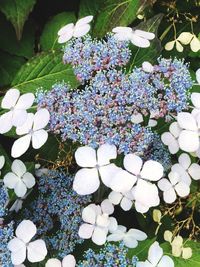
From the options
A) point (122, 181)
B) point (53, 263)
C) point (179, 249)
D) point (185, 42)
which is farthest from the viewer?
point (185, 42)

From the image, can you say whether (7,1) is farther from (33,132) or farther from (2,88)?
(33,132)

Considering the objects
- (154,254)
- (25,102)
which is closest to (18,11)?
(25,102)

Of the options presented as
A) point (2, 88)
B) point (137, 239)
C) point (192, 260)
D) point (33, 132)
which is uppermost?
point (33, 132)

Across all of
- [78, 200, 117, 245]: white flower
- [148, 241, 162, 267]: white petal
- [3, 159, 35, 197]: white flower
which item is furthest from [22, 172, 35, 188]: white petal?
[148, 241, 162, 267]: white petal

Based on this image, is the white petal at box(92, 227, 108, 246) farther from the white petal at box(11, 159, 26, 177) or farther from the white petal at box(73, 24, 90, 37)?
the white petal at box(73, 24, 90, 37)

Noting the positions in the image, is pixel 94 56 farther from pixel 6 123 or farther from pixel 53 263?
pixel 53 263

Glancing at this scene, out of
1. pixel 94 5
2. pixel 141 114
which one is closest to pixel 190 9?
pixel 94 5

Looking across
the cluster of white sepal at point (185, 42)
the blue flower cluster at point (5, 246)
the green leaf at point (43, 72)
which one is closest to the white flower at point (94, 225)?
the blue flower cluster at point (5, 246)
